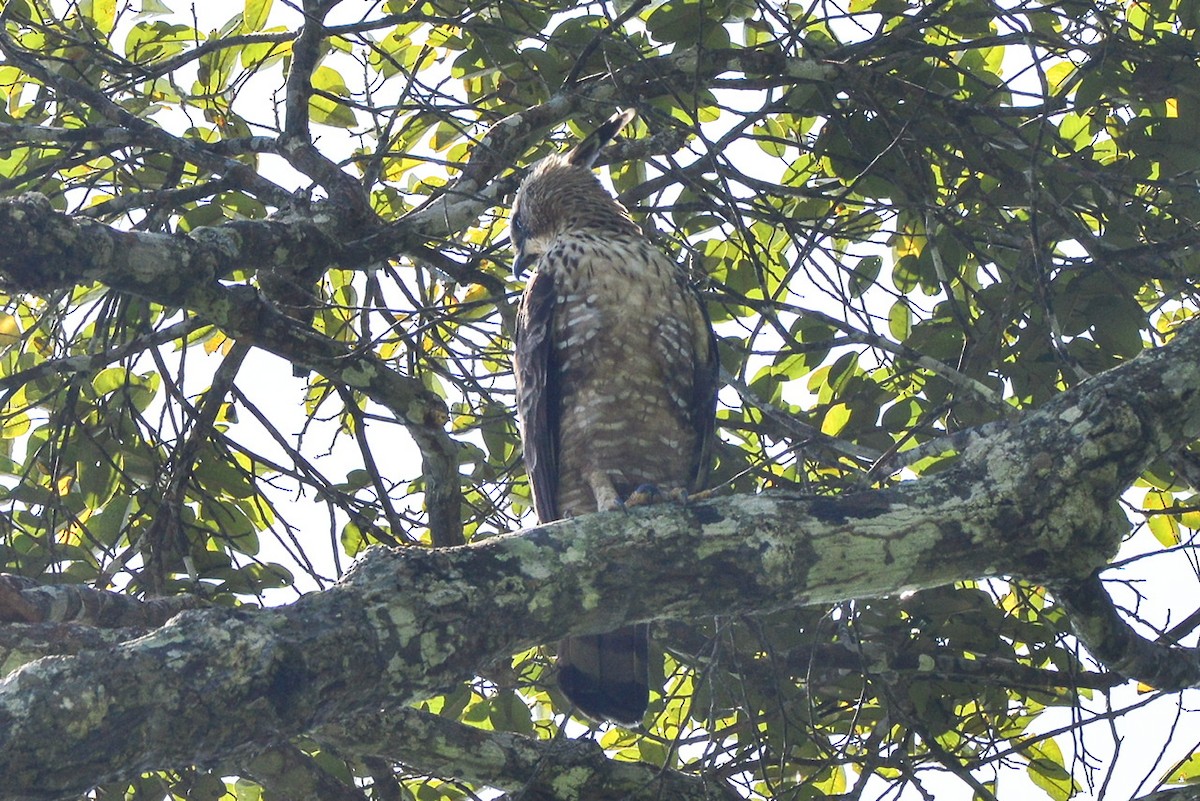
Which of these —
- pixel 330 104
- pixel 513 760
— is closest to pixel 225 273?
pixel 513 760

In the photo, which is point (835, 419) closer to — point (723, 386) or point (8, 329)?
point (723, 386)

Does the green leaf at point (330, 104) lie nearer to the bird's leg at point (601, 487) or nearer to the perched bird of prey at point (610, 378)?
the perched bird of prey at point (610, 378)

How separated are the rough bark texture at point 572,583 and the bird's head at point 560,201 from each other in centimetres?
196

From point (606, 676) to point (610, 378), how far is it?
91 cm

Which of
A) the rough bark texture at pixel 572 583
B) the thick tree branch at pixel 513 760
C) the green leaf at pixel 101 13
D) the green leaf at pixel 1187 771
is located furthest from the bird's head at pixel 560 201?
the green leaf at pixel 1187 771

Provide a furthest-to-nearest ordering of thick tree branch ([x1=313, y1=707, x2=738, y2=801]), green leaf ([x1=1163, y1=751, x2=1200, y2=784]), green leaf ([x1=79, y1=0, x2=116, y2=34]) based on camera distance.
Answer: green leaf ([x1=79, y1=0, x2=116, y2=34]), green leaf ([x1=1163, y1=751, x2=1200, y2=784]), thick tree branch ([x1=313, y1=707, x2=738, y2=801])

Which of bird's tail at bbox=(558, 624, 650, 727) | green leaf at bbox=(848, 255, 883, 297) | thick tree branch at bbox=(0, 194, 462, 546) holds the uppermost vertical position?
green leaf at bbox=(848, 255, 883, 297)

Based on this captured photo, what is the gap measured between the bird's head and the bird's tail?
1.43m

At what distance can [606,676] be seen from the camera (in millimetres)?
3289

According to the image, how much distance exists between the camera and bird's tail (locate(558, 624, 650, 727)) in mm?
3270

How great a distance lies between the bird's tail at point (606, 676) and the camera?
10.7 ft

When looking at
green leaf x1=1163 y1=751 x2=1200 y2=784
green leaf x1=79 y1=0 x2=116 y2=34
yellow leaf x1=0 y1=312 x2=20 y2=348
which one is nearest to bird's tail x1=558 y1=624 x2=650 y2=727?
green leaf x1=1163 y1=751 x2=1200 y2=784

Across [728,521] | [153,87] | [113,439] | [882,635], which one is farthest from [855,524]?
[153,87]

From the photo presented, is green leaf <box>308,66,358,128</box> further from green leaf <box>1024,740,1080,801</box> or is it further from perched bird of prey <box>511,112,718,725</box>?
green leaf <box>1024,740,1080,801</box>
